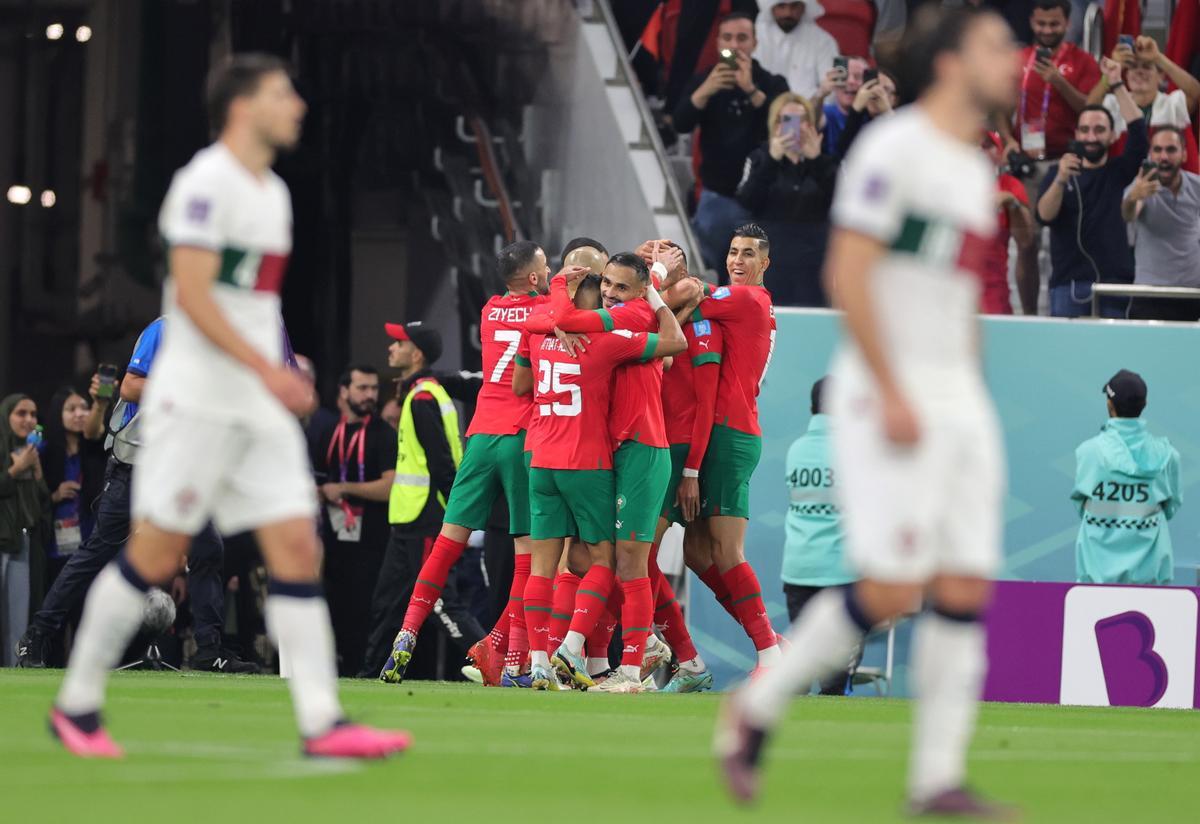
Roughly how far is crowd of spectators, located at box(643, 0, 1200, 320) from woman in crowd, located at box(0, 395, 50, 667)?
212 inches

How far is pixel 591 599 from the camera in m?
11.3

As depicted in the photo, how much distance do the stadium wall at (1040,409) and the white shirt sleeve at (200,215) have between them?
8.56 m

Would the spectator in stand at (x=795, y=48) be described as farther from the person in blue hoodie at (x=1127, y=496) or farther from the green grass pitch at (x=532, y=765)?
the green grass pitch at (x=532, y=765)

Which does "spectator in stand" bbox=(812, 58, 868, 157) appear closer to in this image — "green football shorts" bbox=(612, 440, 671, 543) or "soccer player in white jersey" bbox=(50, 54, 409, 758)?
"green football shorts" bbox=(612, 440, 671, 543)

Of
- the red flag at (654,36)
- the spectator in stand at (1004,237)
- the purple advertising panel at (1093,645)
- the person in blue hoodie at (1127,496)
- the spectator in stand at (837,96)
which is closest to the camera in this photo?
the purple advertising panel at (1093,645)

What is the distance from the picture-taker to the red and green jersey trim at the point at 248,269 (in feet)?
20.4

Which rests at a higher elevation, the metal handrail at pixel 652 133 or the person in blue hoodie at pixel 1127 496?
the metal handrail at pixel 652 133

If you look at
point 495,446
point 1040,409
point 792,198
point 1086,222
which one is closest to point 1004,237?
point 1086,222

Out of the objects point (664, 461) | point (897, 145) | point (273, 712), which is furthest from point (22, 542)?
point (897, 145)

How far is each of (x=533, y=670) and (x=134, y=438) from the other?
8.54 feet

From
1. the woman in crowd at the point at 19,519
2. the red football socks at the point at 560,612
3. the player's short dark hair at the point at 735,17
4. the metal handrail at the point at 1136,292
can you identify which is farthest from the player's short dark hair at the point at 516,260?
the player's short dark hair at the point at 735,17

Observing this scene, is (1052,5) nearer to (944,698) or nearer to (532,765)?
(532,765)

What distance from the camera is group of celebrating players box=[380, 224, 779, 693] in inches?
443

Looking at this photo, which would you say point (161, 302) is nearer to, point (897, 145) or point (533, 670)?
point (533, 670)
